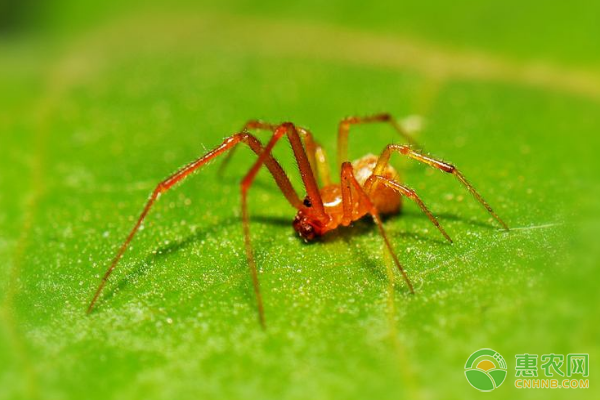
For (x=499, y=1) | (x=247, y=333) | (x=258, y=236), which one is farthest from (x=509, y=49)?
(x=247, y=333)

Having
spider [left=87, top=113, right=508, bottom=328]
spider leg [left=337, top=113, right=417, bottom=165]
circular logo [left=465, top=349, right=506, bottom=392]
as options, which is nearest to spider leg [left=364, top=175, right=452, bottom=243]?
spider [left=87, top=113, right=508, bottom=328]

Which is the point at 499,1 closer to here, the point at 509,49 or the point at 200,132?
the point at 509,49

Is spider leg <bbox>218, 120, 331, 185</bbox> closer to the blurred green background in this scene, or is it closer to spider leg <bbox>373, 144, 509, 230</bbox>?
the blurred green background

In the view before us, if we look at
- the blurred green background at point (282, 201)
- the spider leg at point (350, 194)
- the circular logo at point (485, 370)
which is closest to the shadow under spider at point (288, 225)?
the blurred green background at point (282, 201)

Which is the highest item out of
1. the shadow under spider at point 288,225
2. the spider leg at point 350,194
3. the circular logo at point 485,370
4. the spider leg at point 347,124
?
the spider leg at point 347,124

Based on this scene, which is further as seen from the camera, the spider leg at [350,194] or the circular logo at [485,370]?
the spider leg at [350,194]

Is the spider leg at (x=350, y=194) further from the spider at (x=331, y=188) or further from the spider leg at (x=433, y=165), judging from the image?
the spider leg at (x=433, y=165)
